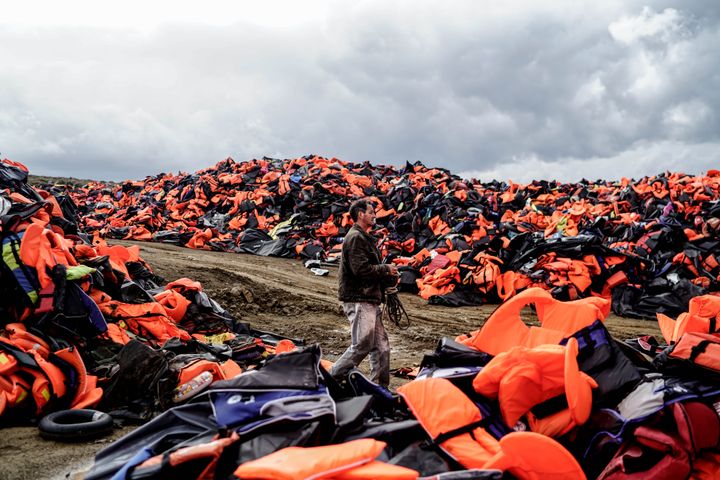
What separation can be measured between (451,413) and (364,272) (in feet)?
6.88

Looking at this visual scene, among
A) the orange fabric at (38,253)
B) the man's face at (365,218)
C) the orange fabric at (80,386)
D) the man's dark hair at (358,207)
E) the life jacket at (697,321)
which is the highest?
the man's dark hair at (358,207)

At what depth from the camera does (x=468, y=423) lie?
244 cm

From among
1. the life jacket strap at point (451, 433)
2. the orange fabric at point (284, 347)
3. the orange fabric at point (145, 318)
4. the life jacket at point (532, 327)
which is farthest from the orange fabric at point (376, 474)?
the orange fabric at point (145, 318)

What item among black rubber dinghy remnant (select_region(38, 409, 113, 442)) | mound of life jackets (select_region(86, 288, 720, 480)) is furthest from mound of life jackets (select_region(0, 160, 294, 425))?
mound of life jackets (select_region(86, 288, 720, 480))

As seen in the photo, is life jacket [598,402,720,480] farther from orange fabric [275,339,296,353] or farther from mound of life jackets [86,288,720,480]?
orange fabric [275,339,296,353]

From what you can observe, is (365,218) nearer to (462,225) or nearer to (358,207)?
(358,207)

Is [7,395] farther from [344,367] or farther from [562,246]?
[562,246]

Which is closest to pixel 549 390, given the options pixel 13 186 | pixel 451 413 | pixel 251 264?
pixel 451 413

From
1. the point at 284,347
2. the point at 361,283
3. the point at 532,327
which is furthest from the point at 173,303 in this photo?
the point at 532,327

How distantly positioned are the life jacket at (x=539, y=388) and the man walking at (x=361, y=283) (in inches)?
77.3

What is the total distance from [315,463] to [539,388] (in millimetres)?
1323

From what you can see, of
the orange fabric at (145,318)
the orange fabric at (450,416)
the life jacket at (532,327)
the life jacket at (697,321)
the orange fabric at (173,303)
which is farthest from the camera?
the orange fabric at (173,303)

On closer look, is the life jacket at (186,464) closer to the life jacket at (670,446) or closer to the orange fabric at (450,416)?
the orange fabric at (450,416)

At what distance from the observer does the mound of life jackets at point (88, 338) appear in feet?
12.0
